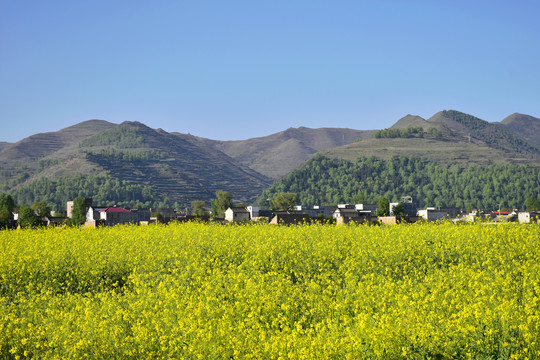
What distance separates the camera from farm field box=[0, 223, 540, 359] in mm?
9352

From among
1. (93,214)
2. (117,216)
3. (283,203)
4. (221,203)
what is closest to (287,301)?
(117,216)

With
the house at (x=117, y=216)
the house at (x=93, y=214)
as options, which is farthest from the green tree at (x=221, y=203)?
the house at (x=93, y=214)

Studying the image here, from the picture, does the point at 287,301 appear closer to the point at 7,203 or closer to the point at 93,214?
the point at 7,203

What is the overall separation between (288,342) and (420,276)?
9684mm

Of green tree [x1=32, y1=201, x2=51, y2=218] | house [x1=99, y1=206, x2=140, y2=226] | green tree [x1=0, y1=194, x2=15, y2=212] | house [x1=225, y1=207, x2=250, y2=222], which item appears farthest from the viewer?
green tree [x1=32, y1=201, x2=51, y2=218]

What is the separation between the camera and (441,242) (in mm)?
20750

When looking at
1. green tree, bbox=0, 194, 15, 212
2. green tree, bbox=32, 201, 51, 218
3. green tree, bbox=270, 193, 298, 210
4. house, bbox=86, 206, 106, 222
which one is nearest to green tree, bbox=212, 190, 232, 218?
green tree, bbox=270, 193, 298, 210

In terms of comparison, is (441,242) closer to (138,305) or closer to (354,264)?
(354,264)

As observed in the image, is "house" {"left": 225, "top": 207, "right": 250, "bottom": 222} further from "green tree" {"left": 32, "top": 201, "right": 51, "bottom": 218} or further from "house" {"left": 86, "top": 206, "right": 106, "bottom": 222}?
"green tree" {"left": 32, "top": 201, "right": 51, "bottom": 218}

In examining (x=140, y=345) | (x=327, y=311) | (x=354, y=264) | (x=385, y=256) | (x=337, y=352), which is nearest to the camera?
(x=337, y=352)

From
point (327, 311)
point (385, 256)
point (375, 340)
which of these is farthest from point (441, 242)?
point (375, 340)

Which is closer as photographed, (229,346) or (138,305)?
(229,346)

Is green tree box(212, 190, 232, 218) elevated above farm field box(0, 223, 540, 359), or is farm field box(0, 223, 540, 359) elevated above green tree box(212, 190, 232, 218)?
green tree box(212, 190, 232, 218)

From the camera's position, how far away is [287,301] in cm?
Result: 1267
